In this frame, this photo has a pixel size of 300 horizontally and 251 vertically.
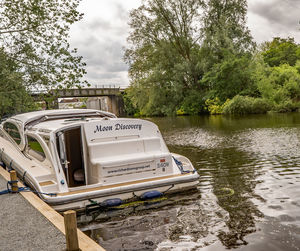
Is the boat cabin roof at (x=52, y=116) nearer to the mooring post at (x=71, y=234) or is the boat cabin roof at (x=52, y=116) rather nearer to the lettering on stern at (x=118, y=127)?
the lettering on stern at (x=118, y=127)

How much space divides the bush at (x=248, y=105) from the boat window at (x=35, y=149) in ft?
93.9

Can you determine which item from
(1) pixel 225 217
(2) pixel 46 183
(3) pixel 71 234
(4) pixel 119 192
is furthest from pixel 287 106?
(3) pixel 71 234

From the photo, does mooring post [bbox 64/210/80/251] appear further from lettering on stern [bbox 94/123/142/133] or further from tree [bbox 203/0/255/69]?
tree [bbox 203/0/255/69]

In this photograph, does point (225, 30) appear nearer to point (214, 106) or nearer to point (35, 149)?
point (214, 106)

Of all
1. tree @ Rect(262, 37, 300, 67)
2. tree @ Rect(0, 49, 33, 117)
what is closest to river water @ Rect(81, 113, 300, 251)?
tree @ Rect(0, 49, 33, 117)

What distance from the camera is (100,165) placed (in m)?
7.26

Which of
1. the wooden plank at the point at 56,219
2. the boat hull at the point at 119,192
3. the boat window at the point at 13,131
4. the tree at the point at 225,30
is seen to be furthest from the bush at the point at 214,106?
the wooden plank at the point at 56,219

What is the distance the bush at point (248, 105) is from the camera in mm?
34094

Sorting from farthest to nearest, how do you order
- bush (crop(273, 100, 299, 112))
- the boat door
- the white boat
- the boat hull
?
bush (crop(273, 100, 299, 112)) < the boat door < the white boat < the boat hull

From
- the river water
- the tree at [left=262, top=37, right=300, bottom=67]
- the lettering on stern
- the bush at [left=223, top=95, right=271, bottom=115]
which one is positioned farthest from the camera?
the tree at [left=262, top=37, right=300, bottom=67]

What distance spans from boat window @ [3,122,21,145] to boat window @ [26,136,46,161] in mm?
872

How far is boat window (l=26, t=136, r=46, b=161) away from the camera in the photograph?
8363mm

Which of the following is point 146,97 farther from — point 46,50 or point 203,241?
point 203,241

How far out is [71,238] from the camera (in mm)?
4035
